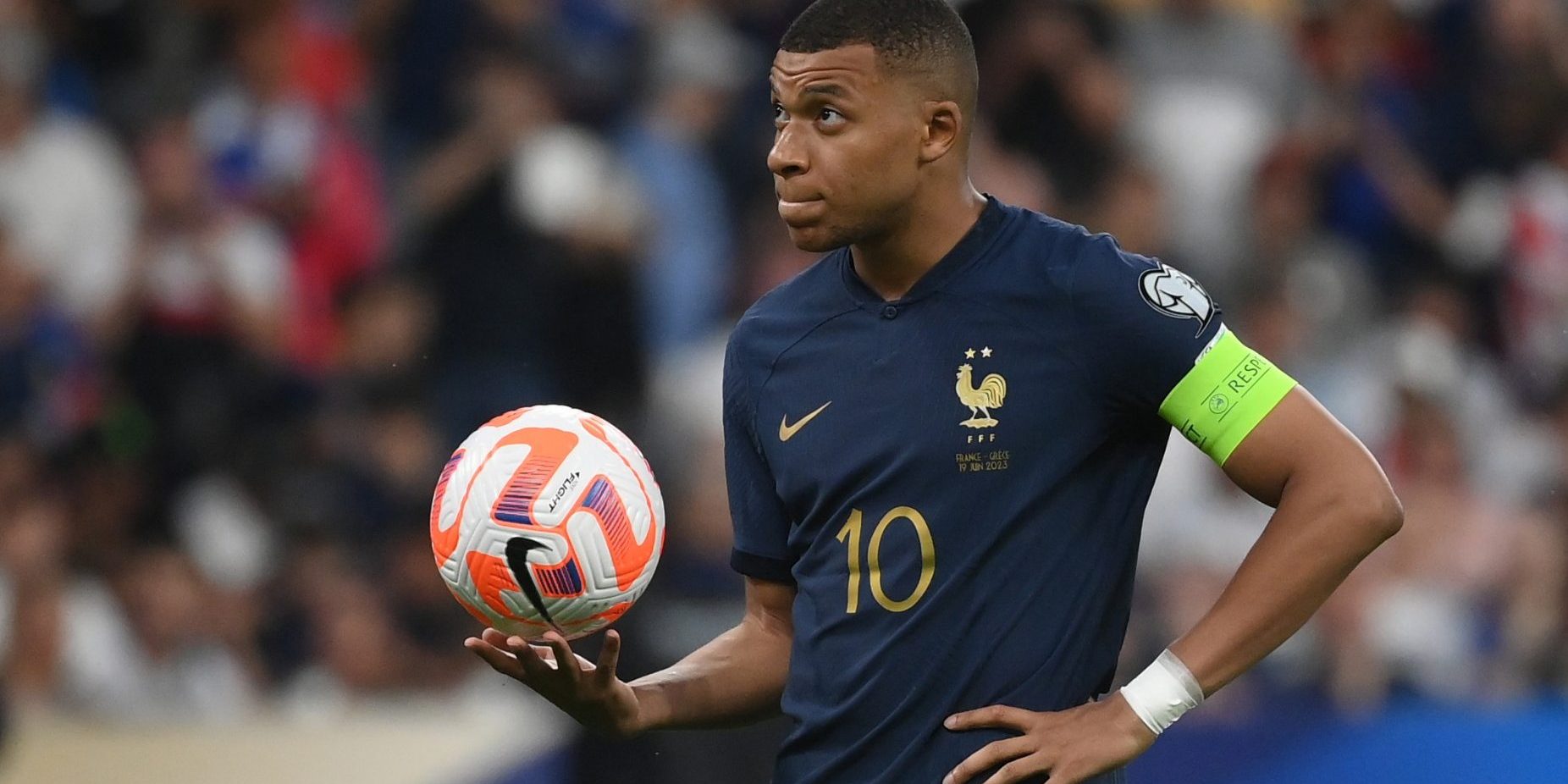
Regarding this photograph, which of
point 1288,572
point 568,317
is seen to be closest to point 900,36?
point 1288,572

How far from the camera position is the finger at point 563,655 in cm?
335

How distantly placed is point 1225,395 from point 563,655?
1.17 metres

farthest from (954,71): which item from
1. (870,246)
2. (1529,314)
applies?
(1529,314)

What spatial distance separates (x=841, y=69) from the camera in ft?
11.1

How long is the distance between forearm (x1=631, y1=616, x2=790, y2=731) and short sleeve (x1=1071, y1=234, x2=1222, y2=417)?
90 centimetres

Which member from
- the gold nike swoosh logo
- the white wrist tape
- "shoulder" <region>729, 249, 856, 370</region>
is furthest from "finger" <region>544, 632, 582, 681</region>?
the white wrist tape

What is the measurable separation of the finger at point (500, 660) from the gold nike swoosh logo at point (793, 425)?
0.61m

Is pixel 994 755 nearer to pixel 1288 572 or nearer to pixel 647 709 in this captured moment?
pixel 1288 572

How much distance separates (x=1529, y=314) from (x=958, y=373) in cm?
672

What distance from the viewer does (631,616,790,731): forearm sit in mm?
3701

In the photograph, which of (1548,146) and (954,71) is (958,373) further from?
(1548,146)

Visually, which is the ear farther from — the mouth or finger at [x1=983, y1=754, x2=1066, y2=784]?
finger at [x1=983, y1=754, x2=1066, y2=784]

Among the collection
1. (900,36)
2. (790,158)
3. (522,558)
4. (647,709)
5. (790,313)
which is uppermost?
(900,36)

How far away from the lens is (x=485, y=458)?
3574 millimetres
